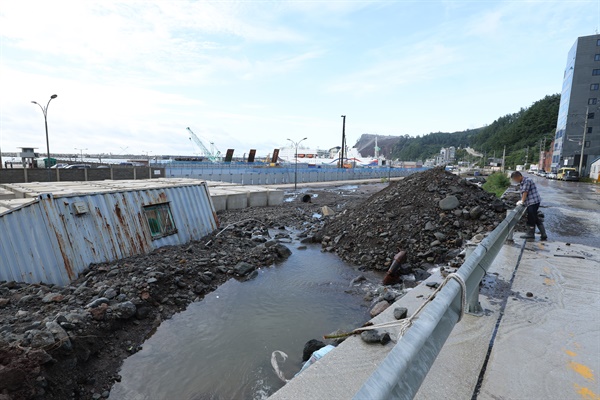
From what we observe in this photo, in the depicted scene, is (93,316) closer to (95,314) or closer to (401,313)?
(95,314)

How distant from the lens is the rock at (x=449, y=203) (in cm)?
1145

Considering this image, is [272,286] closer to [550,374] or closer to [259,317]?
[259,317]

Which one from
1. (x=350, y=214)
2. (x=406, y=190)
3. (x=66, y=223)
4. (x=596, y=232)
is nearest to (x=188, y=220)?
(x=66, y=223)

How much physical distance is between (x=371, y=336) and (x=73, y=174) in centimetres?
3697

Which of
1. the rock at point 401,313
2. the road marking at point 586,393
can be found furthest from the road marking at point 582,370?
the rock at point 401,313

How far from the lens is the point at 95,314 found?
5.64 m

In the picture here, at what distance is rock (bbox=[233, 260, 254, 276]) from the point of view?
Answer: 9.20 meters

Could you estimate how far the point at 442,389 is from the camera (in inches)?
119

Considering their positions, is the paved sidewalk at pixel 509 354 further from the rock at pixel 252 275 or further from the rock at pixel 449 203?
the rock at pixel 449 203

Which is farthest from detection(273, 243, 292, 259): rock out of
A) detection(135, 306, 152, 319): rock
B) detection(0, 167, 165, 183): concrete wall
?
detection(0, 167, 165, 183): concrete wall

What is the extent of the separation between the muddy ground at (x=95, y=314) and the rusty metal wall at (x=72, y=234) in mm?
344

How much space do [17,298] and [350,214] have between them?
1068cm

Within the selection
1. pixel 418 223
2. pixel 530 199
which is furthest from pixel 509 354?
pixel 418 223

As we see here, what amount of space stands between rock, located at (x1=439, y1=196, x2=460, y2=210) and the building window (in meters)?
9.05
